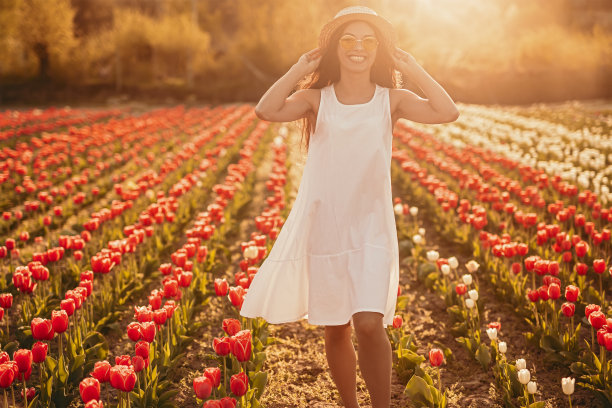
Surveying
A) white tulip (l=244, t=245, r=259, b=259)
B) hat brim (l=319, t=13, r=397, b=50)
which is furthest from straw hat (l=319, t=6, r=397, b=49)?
white tulip (l=244, t=245, r=259, b=259)

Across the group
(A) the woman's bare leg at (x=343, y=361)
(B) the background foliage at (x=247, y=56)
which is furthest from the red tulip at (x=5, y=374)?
(B) the background foliage at (x=247, y=56)

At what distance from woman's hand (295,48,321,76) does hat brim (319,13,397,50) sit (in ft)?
0.20

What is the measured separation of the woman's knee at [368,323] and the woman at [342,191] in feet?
0.26

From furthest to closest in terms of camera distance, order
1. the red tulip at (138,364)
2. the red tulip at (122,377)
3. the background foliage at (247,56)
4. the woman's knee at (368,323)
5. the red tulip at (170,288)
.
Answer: the background foliage at (247,56)
the red tulip at (170,288)
the red tulip at (138,364)
the woman's knee at (368,323)
the red tulip at (122,377)

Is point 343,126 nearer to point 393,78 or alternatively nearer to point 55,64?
point 393,78

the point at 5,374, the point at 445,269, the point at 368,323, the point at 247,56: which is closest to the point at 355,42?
the point at 368,323

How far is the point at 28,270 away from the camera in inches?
172

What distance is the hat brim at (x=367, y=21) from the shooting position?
337 cm

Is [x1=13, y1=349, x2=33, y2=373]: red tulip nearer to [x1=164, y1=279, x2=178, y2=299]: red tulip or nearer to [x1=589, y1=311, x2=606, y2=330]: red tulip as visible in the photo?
[x1=164, y1=279, x2=178, y2=299]: red tulip

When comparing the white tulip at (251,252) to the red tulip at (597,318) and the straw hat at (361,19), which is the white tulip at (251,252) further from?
the red tulip at (597,318)

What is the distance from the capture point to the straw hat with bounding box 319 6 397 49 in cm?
336

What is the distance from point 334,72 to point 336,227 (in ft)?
3.01

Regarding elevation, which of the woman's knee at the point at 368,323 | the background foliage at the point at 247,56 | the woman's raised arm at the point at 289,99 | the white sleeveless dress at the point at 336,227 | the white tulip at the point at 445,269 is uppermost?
the background foliage at the point at 247,56

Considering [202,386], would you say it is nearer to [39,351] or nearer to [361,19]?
[39,351]
